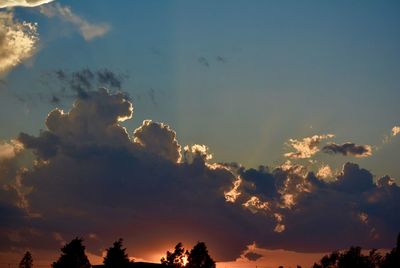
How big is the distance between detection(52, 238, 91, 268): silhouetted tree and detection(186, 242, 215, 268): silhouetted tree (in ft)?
138

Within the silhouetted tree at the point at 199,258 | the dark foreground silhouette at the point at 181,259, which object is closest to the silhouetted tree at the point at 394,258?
the dark foreground silhouette at the point at 181,259

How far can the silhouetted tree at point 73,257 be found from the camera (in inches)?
3698

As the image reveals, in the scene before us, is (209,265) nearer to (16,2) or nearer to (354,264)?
(354,264)

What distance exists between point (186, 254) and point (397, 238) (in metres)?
58.3

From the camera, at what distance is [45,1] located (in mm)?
5816

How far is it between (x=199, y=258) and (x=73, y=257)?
150 feet

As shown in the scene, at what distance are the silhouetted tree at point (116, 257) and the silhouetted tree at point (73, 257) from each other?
13.4ft

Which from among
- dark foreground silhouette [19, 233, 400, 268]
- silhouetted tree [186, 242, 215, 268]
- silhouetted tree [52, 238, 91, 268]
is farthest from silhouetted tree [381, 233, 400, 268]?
silhouetted tree [52, 238, 91, 268]

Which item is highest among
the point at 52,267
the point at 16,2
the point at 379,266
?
Result: the point at 379,266

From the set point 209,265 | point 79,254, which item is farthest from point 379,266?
point 79,254

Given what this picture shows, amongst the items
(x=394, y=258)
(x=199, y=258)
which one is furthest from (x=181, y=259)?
(x=394, y=258)

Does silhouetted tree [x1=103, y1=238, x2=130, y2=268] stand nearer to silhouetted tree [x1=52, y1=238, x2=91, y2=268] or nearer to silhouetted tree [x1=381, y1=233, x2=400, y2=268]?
silhouetted tree [x1=52, y1=238, x2=91, y2=268]

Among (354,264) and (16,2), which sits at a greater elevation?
(354,264)

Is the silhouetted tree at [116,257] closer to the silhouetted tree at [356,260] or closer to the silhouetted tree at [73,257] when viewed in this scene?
the silhouetted tree at [73,257]
